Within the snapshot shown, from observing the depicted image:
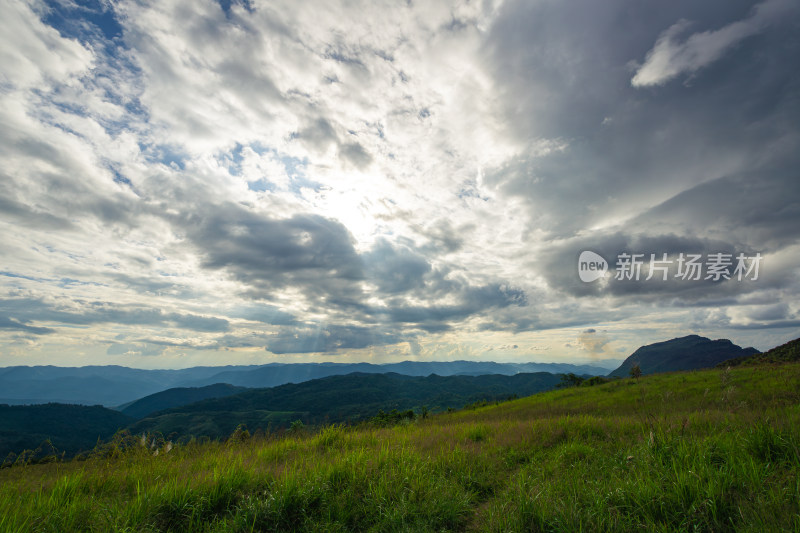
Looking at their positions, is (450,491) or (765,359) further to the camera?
(765,359)

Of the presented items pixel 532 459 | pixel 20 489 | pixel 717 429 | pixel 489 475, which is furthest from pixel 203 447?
pixel 717 429

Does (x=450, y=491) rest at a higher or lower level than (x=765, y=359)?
higher

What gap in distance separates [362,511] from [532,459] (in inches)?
164

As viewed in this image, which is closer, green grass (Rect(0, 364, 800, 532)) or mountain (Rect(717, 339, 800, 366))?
green grass (Rect(0, 364, 800, 532))

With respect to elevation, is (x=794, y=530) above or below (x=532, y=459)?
above

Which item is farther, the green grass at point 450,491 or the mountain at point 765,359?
the mountain at point 765,359

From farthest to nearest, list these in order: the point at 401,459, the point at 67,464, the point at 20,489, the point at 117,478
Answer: the point at 67,464, the point at 401,459, the point at 117,478, the point at 20,489

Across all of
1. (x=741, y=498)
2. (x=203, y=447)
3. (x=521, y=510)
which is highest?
(x=741, y=498)

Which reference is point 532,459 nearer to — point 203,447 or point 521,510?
point 521,510

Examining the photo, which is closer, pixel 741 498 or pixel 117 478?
pixel 741 498

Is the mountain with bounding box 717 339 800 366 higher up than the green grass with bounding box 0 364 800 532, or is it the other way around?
the green grass with bounding box 0 364 800 532

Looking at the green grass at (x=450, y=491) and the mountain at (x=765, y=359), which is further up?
the green grass at (x=450, y=491)

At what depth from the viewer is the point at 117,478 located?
620cm

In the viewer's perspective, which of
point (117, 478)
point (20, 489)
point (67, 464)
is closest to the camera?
point (20, 489)
